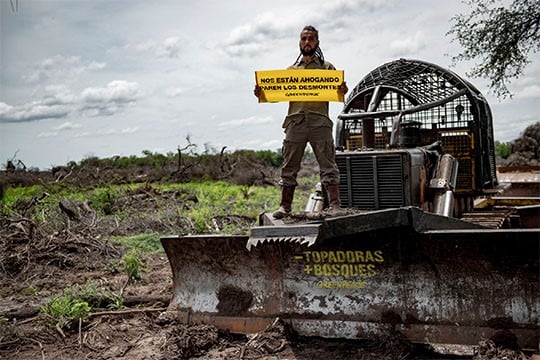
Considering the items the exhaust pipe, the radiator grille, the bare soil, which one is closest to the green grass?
the bare soil

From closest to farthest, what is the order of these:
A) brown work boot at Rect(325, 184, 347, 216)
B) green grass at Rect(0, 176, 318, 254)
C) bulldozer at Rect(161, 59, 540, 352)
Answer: bulldozer at Rect(161, 59, 540, 352), brown work boot at Rect(325, 184, 347, 216), green grass at Rect(0, 176, 318, 254)

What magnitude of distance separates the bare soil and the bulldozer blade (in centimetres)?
16

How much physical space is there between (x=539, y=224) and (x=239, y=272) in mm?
4610

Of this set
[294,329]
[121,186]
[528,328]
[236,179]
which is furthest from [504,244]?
[236,179]

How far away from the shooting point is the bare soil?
5023 mm

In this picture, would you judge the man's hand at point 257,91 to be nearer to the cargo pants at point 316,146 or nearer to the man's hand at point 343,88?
the cargo pants at point 316,146

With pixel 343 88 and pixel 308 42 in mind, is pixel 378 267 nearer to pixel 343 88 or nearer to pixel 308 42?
pixel 343 88

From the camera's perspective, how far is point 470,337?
4762mm

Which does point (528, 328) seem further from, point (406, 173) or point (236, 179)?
point (236, 179)

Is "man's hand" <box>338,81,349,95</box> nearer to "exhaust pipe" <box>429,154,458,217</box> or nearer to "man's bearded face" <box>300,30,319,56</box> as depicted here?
"man's bearded face" <box>300,30,319,56</box>

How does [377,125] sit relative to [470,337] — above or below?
above

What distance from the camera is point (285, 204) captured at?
5539 mm

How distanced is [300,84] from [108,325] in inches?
117

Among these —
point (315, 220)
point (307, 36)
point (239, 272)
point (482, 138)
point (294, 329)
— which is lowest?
point (294, 329)
